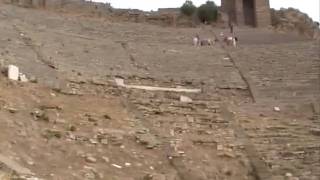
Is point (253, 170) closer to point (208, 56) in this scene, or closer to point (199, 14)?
point (208, 56)

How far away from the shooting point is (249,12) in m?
33.4

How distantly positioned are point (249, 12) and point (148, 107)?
16.4 metres

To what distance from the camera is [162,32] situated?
92.9 feet

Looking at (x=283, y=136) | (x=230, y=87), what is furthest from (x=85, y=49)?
(x=283, y=136)

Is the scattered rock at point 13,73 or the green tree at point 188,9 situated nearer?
the scattered rock at point 13,73

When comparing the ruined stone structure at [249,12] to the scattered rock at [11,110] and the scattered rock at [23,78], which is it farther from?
the scattered rock at [11,110]

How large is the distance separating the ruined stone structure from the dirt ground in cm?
543

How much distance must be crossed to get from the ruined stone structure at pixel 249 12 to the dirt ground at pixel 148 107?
543 centimetres

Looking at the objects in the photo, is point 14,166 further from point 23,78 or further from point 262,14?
point 262,14

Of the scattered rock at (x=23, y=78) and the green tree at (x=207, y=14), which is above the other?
the green tree at (x=207, y=14)

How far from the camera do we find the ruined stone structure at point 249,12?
32.5 meters

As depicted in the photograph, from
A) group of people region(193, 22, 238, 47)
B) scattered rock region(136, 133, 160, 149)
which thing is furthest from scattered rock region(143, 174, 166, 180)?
group of people region(193, 22, 238, 47)

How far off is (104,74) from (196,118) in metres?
3.88

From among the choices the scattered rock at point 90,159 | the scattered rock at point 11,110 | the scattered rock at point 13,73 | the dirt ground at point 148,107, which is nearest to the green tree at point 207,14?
the dirt ground at point 148,107
